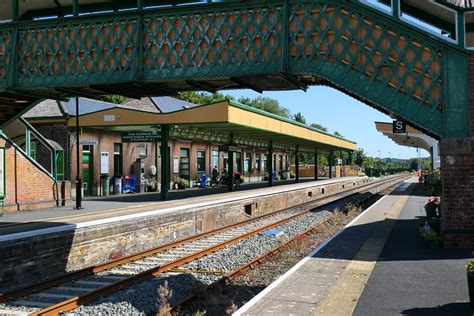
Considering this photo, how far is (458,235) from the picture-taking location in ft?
33.4

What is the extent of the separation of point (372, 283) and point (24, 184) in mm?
14656

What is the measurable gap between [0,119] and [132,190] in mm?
16874

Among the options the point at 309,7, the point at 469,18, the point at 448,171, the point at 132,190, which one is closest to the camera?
the point at 309,7

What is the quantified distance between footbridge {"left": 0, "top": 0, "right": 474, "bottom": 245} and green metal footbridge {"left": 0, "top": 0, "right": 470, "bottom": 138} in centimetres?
2

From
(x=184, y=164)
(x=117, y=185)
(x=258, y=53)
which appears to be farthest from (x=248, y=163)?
(x=258, y=53)

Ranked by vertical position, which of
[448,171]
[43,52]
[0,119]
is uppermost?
[43,52]

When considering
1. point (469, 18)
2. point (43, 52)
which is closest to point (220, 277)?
point (43, 52)

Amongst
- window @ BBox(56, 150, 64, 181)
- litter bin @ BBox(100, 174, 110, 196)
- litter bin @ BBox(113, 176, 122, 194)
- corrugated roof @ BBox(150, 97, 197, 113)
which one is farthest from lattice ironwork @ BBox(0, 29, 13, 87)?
corrugated roof @ BBox(150, 97, 197, 113)

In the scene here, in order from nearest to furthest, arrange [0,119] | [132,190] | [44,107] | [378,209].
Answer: [0,119]
[378,209]
[44,107]
[132,190]

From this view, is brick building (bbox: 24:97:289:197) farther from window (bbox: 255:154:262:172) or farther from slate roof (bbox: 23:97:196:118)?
window (bbox: 255:154:262:172)

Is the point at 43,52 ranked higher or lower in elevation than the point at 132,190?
higher

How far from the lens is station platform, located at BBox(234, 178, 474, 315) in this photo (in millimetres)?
6707

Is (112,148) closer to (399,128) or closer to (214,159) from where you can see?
(214,159)

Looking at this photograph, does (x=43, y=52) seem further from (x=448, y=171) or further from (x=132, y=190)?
(x=132, y=190)
